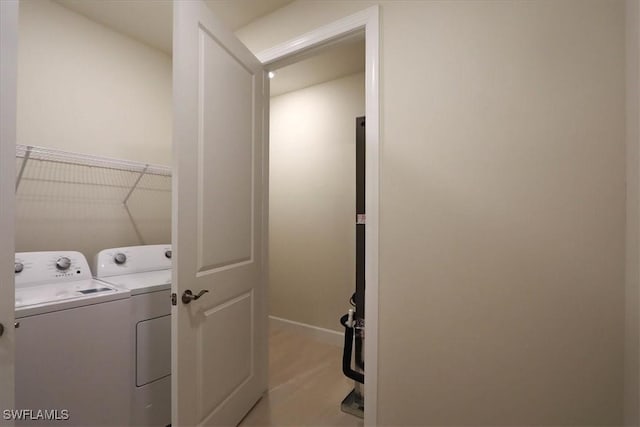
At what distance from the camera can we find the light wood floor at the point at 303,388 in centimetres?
164

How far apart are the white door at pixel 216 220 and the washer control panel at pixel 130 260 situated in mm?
826

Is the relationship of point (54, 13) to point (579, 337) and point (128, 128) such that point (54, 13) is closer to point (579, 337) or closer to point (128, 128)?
point (128, 128)

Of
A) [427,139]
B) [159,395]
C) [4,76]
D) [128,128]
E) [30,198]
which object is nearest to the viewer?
[4,76]

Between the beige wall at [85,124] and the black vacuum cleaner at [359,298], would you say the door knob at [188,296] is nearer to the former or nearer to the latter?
the black vacuum cleaner at [359,298]

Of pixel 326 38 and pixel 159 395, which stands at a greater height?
pixel 326 38

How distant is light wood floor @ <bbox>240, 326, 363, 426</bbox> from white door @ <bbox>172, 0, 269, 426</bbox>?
0.43 ft

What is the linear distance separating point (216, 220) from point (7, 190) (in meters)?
0.70

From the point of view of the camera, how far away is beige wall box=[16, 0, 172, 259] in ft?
5.59

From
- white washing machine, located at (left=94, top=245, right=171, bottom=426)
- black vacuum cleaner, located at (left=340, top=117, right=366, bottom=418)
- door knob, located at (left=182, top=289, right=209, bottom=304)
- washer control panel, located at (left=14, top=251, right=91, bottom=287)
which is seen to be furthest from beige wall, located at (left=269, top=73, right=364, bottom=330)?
washer control panel, located at (left=14, top=251, right=91, bottom=287)

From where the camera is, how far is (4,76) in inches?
30.7

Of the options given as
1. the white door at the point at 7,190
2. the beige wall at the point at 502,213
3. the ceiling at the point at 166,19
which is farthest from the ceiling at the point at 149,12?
the white door at the point at 7,190

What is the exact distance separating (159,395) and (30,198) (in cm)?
145

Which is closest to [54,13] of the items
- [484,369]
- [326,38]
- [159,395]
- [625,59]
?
[326,38]

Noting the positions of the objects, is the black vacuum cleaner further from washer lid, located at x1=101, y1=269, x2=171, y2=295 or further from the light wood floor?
washer lid, located at x1=101, y1=269, x2=171, y2=295
